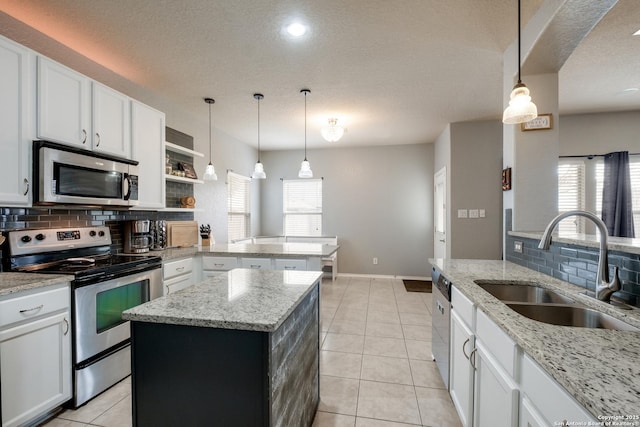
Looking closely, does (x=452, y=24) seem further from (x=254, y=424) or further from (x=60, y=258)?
(x=60, y=258)

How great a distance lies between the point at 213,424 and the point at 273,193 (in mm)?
5110

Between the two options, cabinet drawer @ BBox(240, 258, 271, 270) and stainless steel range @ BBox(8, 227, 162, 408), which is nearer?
stainless steel range @ BBox(8, 227, 162, 408)

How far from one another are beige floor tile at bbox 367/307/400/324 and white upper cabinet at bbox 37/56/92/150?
3339mm

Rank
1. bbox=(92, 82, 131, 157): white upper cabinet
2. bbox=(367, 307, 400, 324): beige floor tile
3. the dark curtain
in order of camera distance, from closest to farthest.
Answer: bbox=(92, 82, 131, 157): white upper cabinet, bbox=(367, 307, 400, 324): beige floor tile, the dark curtain

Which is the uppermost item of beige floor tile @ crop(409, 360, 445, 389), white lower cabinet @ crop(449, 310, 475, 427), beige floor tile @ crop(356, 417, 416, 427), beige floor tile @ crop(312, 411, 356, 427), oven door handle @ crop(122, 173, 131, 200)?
oven door handle @ crop(122, 173, 131, 200)

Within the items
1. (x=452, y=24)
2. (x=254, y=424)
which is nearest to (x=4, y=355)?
(x=254, y=424)

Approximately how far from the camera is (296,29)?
2.05 metres

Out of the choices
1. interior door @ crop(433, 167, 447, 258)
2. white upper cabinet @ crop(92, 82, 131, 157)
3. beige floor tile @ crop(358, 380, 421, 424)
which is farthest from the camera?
interior door @ crop(433, 167, 447, 258)

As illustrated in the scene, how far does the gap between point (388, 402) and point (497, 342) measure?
1.14 m

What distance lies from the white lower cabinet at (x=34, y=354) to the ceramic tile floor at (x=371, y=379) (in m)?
0.22

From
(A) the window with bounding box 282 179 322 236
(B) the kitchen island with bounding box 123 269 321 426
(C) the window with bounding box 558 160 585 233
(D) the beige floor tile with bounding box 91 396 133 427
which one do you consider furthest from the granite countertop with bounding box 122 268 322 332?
(C) the window with bounding box 558 160 585 233

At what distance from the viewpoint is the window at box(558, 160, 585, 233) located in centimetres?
400

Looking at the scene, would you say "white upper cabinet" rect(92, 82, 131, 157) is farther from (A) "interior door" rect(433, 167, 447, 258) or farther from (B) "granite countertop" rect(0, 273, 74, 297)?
(A) "interior door" rect(433, 167, 447, 258)

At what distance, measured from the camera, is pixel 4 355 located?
1454 millimetres
